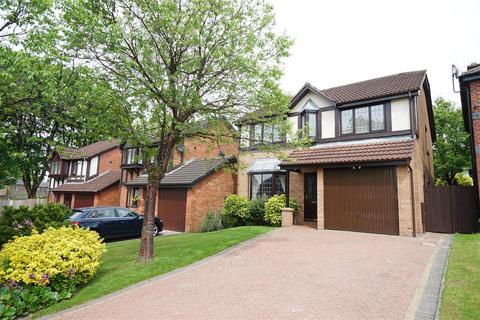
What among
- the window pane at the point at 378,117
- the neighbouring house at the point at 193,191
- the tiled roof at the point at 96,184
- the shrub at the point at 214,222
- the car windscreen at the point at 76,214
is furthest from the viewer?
the tiled roof at the point at 96,184

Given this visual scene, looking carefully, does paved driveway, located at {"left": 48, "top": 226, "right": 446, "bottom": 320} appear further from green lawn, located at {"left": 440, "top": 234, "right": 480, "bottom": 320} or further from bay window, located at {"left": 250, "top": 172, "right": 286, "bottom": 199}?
bay window, located at {"left": 250, "top": 172, "right": 286, "bottom": 199}

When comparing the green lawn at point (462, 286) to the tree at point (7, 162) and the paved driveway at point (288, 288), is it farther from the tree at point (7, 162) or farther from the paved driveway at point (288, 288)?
the tree at point (7, 162)

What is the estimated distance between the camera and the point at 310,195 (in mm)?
16266

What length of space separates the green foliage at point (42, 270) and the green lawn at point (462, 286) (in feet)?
24.7

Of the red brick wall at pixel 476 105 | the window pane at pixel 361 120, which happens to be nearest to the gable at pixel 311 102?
the window pane at pixel 361 120

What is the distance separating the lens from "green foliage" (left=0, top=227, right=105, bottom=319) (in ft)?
20.3

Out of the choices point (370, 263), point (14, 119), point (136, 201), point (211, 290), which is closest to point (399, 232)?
point (370, 263)

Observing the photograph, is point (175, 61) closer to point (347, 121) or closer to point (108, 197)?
point (347, 121)

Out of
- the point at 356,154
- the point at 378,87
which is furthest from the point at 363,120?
the point at 356,154

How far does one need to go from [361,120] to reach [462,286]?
10852 mm

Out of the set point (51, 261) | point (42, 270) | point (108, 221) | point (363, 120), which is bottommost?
point (42, 270)

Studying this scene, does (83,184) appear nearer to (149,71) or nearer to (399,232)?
(149,71)

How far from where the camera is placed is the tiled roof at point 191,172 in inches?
738

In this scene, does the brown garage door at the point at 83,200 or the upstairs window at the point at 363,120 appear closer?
the upstairs window at the point at 363,120
